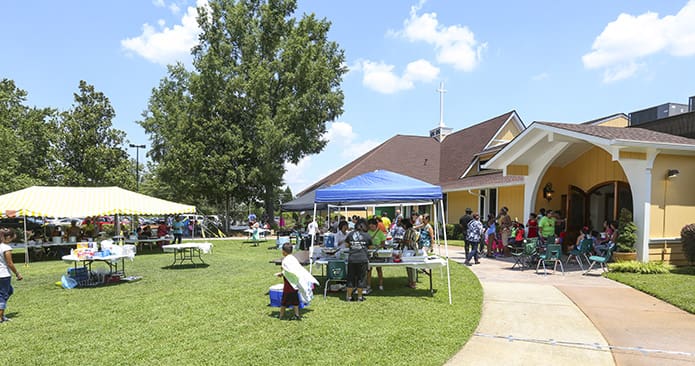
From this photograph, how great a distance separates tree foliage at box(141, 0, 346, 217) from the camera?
28.0 meters

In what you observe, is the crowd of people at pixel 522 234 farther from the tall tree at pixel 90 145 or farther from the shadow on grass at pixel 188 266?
the tall tree at pixel 90 145

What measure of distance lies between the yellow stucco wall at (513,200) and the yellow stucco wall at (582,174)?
6.02ft

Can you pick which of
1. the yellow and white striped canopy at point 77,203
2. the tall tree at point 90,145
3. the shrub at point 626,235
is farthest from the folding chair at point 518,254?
the tall tree at point 90,145

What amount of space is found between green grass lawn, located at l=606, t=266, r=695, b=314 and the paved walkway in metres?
0.20

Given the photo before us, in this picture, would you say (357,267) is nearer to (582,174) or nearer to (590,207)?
(582,174)

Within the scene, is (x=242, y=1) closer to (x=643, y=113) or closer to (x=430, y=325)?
(x=643, y=113)

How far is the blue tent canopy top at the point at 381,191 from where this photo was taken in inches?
322

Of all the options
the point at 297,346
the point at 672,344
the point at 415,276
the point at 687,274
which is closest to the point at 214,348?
the point at 297,346

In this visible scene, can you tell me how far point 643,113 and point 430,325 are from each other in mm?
18933

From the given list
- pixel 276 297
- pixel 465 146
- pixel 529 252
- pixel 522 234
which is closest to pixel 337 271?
pixel 276 297

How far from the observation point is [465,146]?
2614cm

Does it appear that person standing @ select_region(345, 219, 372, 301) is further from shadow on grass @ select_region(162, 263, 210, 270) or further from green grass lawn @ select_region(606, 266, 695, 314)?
shadow on grass @ select_region(162, 263, 210, 270)

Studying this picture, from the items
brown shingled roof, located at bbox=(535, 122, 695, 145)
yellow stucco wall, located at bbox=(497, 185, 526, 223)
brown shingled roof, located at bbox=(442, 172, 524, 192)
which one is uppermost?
brown shingled roof, located at bbox=(535, 122, 695, 145)

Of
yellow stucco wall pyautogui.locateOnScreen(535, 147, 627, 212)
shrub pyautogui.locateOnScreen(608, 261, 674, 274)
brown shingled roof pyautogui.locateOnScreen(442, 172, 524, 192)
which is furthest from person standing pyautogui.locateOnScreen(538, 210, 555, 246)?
brown shingled roof pyautogui.locateOnScreen(442, 172, 524, 192)
